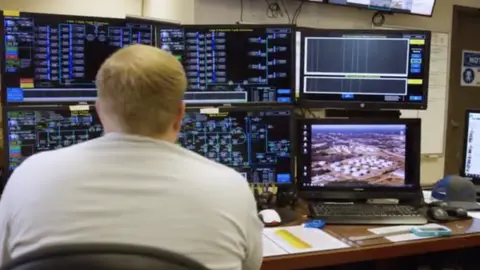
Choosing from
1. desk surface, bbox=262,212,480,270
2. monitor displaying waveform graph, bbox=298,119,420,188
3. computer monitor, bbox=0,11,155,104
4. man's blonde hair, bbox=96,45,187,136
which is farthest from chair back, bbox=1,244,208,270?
monitor displaying waveform graph, bbox=298,119,420,188

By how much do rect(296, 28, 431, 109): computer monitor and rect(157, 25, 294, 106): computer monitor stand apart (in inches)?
5.1

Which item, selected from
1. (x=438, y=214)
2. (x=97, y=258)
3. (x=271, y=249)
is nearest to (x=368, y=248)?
(x=271, y=249)

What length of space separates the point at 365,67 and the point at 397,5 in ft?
6.75

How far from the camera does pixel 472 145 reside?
2.40 metres

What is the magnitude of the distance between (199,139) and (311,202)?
539 millimetres

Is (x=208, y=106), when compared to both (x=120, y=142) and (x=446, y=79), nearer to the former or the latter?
(x=120, y=142)

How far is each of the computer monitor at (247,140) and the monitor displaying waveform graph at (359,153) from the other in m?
0.09

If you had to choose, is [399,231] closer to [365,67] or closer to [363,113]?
[363,113]

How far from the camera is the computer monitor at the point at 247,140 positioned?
2.07m

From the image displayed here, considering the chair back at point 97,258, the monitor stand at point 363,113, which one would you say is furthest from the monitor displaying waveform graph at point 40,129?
the chair back at point 97,258

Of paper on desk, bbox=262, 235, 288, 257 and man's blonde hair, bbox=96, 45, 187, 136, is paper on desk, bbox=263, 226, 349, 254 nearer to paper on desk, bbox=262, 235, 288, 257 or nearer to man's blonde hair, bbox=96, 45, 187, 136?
paper on desk, bbox=262, 235, 288, 257

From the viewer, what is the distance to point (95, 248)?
0.81 metres

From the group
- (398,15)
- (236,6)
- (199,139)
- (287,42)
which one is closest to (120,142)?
(199,139)

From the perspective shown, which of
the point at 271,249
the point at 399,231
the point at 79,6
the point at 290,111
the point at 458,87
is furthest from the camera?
the point at 458,87
